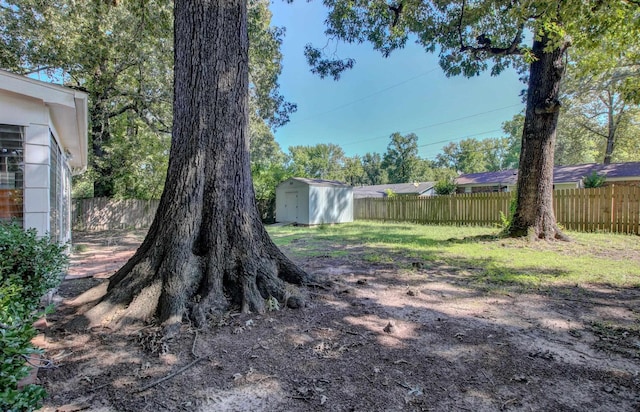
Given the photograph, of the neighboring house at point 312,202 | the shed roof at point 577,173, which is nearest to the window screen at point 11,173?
the neighboring house at point 312,202

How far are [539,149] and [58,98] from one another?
30.5 feet

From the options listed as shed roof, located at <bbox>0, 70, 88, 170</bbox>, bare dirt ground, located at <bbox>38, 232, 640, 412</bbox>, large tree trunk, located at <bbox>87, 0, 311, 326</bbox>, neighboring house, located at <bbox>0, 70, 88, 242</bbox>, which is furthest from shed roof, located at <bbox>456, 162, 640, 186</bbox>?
neighboring house, located at <bbox>0, 70, 88, 242</bbox>

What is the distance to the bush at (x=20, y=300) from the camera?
1104mm

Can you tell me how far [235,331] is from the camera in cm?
272

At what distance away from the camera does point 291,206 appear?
1667 centimetres

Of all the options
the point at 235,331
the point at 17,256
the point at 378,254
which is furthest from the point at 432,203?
the point at 17,256

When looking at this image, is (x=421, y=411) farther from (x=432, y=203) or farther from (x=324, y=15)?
(x=432, y=203)

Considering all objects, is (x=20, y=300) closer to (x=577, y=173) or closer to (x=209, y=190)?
(x=209, y=190)

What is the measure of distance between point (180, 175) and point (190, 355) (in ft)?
5.91

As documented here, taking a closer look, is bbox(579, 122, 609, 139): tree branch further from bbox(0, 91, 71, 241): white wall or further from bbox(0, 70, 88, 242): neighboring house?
bbox(0, 91, 71, 241): white wall

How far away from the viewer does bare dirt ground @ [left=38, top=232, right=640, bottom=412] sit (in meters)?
1.84

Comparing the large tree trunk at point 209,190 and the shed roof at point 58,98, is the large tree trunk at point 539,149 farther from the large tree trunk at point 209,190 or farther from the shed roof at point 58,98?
the shed roof at point 58,98

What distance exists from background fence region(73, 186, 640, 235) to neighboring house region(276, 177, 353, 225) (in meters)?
1.46

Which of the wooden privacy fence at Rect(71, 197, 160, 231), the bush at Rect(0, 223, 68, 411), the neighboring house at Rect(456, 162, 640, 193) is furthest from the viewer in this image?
the neighboring house at Rect(456, 162, 640, 193)
